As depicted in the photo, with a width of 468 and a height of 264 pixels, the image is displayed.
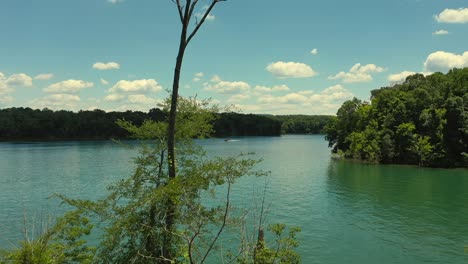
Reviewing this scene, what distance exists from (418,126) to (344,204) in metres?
42.6

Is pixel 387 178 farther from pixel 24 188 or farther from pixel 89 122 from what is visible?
pixel 89 122

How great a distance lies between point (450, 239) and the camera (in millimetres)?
23859

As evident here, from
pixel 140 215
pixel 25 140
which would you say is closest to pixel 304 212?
pixel 140 215

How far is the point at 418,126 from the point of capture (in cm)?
6881

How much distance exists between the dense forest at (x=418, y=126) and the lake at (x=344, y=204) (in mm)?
5847

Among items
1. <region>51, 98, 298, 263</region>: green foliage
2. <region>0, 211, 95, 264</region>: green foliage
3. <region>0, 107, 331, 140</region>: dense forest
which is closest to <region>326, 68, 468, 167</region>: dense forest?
<region>51, 98, 298, 263</region>: green foliage

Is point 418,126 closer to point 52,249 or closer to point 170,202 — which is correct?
point 170,202

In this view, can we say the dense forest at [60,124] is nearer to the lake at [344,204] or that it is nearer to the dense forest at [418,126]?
the dense forest at [418,126]

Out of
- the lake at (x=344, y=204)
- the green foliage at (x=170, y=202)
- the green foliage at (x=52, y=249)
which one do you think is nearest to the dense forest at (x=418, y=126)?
the lake at (x=344, y=204)

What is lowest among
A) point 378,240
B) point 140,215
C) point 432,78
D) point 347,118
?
point 378,240

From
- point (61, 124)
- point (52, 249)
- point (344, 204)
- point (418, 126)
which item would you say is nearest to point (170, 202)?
point (52, 249)

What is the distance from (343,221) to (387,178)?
24530 mm

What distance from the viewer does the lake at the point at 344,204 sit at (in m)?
22.2

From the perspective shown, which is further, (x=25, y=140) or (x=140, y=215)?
(x=25, y=140)
